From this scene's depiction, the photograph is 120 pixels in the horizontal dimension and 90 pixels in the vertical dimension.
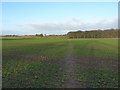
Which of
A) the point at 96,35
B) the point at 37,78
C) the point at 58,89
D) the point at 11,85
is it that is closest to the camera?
the point at 58,89

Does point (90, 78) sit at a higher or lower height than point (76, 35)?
lower

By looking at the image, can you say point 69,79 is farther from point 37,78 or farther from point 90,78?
point 37,78

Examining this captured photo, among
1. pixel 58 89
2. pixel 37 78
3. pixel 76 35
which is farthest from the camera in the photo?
pixel 76 35

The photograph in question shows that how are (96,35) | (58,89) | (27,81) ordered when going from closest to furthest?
(58,89)
(27,81)
(96,35)

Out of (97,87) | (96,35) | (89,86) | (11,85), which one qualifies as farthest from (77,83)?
(96,35)

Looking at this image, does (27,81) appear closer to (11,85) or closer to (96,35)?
(11,85)

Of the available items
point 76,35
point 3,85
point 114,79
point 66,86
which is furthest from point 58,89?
point 76,35

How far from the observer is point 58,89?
5734 mm

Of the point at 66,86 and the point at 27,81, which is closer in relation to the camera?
the point at 66,86

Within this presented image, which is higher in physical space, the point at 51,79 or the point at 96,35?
the point at 96,35

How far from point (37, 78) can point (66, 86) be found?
2016 millimetres

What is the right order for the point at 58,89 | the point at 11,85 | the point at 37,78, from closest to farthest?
the point at 58,89, the point at 11,85, the point at 37,78

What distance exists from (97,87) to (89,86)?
388 millimetres

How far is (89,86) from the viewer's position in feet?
19.8
